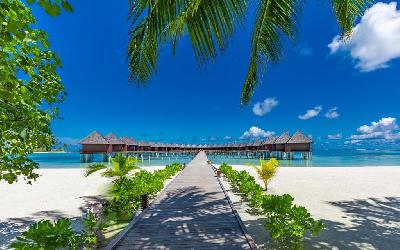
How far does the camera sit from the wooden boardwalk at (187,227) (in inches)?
192

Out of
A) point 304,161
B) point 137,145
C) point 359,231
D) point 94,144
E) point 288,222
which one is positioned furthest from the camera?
point 137,145

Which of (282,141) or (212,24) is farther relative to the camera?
(282,141)

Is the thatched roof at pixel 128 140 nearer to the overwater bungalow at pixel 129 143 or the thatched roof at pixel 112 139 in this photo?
the overwater bungalow at pixel 129 143

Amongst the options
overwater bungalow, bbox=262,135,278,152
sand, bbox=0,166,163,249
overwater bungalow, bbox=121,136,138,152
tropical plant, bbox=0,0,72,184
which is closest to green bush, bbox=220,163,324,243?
tropical plant, bbox=0,0,72,184

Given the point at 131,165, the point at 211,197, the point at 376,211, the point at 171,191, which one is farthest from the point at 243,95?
the point at 376,211

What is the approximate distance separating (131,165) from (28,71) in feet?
19.9

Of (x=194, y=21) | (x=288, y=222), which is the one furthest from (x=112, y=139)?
(x=194, y=21)

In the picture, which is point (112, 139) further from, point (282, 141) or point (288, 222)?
point (288, 222)

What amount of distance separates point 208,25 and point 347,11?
77.8 inches

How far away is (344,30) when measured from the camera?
4.38 m

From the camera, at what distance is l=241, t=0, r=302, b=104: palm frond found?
3.98m

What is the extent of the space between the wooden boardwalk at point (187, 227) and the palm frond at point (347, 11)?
3711mm

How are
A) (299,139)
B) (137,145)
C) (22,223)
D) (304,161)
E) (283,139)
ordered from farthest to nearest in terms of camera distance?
(137,145) → (283,139) → (304,161) → (299,139) → (22,223)

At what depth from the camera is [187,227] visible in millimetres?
5836
